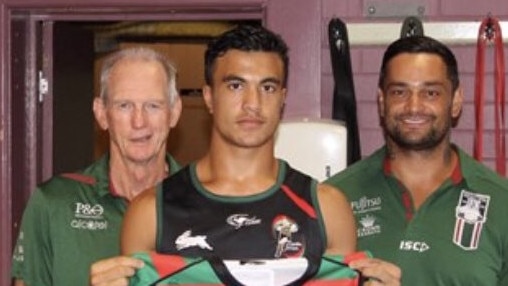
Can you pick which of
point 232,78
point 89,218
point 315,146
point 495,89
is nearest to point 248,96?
point 232,78

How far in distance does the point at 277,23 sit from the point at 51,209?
147 cm

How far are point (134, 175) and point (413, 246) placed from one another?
83 cm

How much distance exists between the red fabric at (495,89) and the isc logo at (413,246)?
75 centimetres

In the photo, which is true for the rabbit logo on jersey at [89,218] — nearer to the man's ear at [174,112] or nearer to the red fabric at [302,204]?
the man's ear at [174,112]

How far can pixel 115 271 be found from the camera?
2.12 meters

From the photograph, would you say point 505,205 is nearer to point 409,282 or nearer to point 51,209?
point 409,282

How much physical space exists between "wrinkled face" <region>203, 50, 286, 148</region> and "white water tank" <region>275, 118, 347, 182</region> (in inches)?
48.1

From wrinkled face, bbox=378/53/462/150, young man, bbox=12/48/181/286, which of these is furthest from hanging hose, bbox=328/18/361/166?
young man, bbox=12/48/181/286

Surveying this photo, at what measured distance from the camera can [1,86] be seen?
13.0ft

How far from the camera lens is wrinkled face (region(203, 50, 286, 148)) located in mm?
2217

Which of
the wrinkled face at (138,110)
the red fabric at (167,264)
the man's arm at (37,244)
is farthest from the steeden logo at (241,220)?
the man's arm at (37,244)

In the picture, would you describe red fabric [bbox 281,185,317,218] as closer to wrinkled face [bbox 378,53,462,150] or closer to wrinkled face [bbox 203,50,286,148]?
wrinkled face [bbox 203,50,286,148]

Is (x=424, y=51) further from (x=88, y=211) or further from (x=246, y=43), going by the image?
(x=88, y=211)

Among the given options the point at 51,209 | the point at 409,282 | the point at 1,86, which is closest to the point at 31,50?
the point at 1,86
